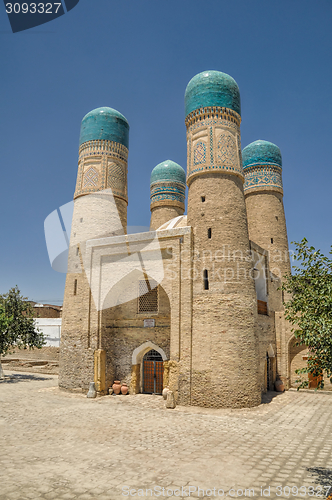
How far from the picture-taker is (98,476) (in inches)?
293

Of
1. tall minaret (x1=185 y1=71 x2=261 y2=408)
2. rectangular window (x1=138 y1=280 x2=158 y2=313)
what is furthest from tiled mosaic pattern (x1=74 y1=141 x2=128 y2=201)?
rectangular window (x1=138 y1=280 x2=158 y2=313)

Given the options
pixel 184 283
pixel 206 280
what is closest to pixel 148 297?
pixel 184 283

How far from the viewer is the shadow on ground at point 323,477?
22.2 ft

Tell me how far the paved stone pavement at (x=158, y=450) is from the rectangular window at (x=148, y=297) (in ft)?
14.8

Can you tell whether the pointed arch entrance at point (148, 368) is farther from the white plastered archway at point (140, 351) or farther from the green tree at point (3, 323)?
the green tree at point (3, 323)

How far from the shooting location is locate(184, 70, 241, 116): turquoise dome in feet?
55.8

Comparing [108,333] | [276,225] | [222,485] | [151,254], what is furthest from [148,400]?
[276,225]

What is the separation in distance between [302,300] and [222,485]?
3.85 m

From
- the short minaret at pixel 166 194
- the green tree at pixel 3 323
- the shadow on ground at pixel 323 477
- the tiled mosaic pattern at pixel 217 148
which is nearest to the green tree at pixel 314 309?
the shadow on ground at pixel 323 477

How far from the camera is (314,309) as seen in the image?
687 cm

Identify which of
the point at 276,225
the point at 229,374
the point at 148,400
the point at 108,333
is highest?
the point at 276,225

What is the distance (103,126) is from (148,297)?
10104 millimetres

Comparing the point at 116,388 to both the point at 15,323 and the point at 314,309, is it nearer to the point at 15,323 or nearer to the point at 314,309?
the point at 15,323

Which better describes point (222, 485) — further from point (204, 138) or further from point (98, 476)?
point (204, 138)
